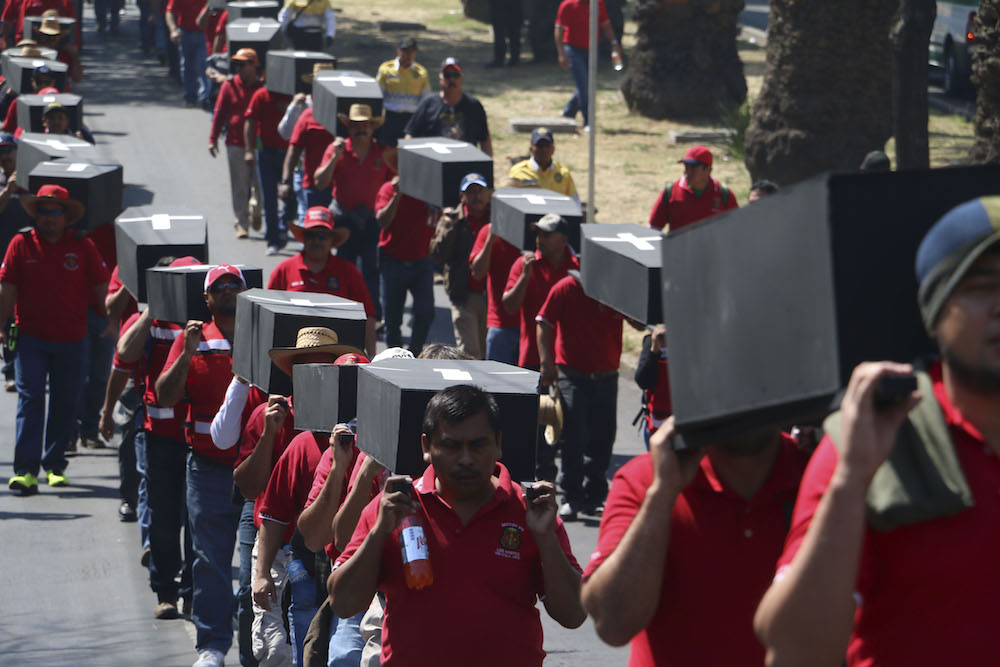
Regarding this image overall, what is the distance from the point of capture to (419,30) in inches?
1326

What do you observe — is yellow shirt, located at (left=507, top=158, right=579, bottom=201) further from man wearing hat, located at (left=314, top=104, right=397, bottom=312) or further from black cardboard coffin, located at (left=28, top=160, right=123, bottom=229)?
black cardboard coffin, located at (left=28, top=160, right=123, bottom=229)

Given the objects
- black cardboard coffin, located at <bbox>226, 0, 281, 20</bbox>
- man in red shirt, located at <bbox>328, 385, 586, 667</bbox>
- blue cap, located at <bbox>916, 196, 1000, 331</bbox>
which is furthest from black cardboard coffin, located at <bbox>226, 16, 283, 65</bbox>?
blue cap, located at <bbox>916, 196, 1000, 331</bbox>

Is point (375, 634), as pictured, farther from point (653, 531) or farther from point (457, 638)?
point (653, 531)

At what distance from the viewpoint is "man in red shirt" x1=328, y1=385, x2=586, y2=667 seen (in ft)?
16.2

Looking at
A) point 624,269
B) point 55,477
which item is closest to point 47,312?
point 55,477

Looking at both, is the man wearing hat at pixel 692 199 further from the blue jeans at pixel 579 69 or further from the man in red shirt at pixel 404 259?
the blue jeans at pixel 579 69

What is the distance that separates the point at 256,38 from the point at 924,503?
17685 mm

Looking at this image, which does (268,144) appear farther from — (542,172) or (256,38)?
(542,172)

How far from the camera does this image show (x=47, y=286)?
36.9 ft

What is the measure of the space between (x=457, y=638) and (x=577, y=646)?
3679mm

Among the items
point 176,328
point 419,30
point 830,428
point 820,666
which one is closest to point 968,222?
point 830,428

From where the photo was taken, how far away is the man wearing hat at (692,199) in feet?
43.1

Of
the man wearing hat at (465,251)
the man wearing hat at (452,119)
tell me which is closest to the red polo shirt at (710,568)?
the man wearing hat at (465,251)

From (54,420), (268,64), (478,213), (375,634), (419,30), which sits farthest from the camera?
(419,30)
